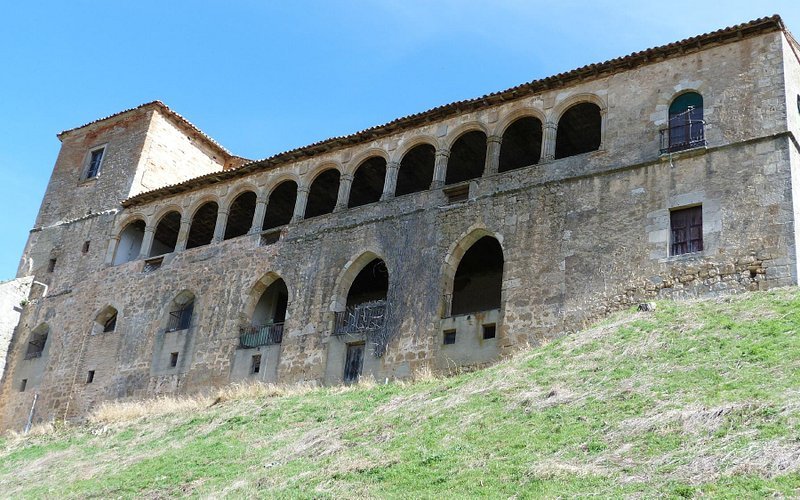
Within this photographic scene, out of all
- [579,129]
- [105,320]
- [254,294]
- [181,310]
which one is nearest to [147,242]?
[105,320]

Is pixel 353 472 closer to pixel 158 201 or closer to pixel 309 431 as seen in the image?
pixel 309 431

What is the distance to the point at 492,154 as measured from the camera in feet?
76.8

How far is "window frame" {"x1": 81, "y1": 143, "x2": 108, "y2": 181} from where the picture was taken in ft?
108

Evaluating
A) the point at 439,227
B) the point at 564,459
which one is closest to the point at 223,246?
the point at 439,227

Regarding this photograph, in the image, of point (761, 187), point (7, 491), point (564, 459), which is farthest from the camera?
point (761, 187)

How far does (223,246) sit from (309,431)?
11791 mm

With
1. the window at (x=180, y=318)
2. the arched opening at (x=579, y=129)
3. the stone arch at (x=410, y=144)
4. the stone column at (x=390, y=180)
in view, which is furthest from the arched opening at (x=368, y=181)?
the window at (x=180, y=318)

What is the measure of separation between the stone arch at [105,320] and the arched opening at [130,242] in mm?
1868

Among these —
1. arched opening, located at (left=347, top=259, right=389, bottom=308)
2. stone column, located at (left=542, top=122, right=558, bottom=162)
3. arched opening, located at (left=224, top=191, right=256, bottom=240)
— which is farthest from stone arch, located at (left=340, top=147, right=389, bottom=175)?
stone column, located at (left=542, top=122, right=558, bottom=162)

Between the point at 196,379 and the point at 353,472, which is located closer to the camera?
the point at 353,472

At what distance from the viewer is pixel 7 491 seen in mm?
17656

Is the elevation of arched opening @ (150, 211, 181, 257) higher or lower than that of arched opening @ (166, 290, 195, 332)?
higher

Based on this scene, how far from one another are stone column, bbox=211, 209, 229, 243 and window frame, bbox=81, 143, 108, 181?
6.96 meters

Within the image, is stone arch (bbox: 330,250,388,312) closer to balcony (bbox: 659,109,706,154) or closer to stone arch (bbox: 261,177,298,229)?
stone arch (bbox: 261,177,298,229)
